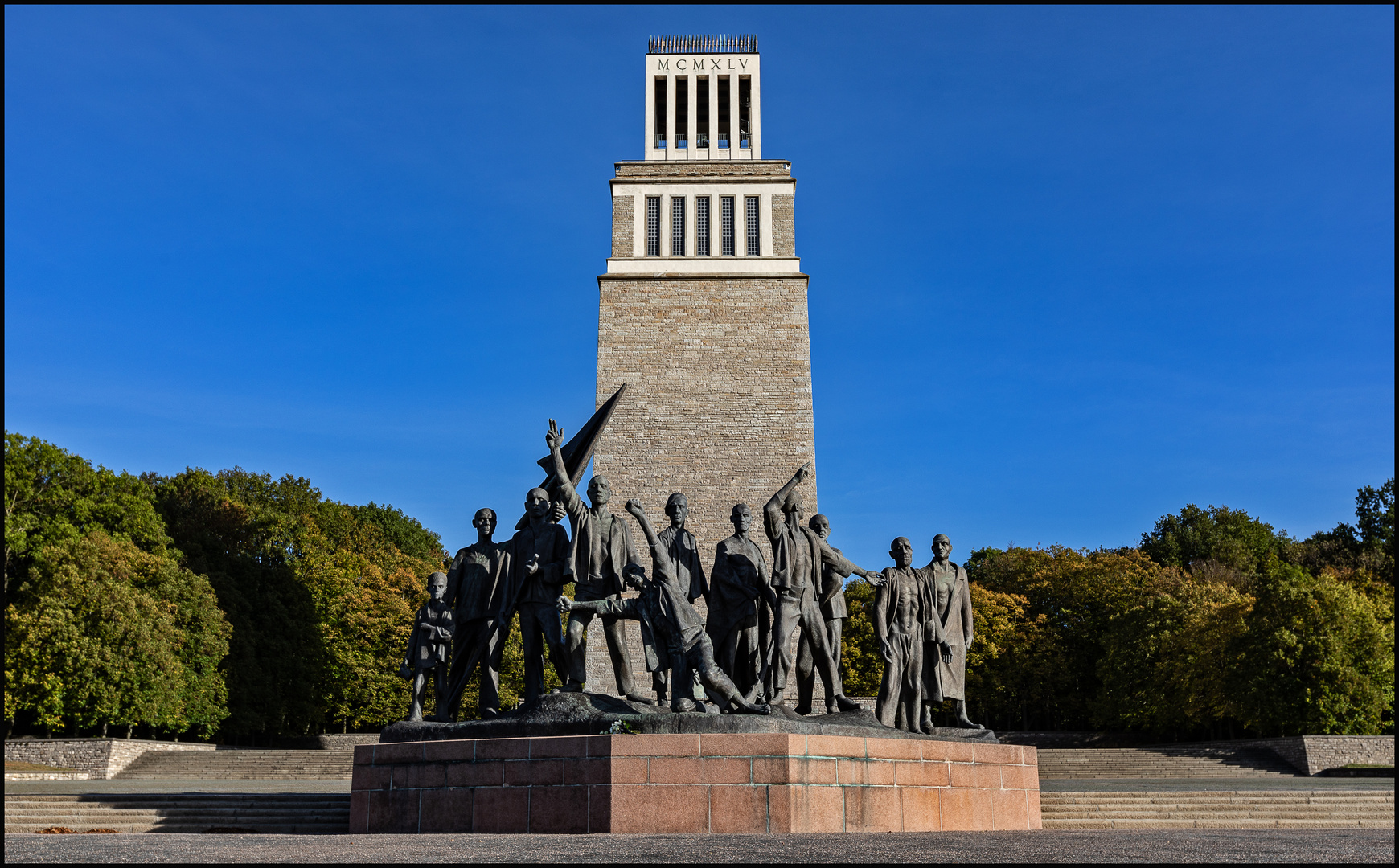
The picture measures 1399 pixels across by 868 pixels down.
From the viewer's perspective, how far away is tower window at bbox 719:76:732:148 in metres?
38.2

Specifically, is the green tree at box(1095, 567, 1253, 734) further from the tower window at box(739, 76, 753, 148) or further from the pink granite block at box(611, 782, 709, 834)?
the pink granite block at box(611, 782, 709, 834)

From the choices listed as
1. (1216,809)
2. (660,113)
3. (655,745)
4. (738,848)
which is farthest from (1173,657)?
(738,848)

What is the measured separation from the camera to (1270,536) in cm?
5428

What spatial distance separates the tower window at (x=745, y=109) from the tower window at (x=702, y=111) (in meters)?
1.16

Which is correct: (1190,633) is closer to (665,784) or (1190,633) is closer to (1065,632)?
(1065,632)

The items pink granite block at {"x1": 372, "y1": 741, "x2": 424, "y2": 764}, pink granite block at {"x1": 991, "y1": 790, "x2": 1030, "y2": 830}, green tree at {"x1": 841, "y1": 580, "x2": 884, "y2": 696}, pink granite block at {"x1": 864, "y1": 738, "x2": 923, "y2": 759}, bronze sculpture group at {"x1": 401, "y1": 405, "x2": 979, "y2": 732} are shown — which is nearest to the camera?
pink granite block at {"x1": 864, "y1": 738, "x2": 923, "y2": 759}

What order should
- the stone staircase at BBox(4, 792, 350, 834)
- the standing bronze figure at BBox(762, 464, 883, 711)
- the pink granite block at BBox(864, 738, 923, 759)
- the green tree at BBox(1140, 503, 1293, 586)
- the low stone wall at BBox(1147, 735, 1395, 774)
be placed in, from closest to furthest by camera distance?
the pink granite block at BBox(864, 738, 923, 759)
the standing bronze figure at BBox(762, 464, 883, 711)
the stone staircase at BBox(4, 792, 350, 834)
the low stone wall at BBox(1147, 735, 1395, 774)
the green tree at BBox(1140, 503, 1293, 586)

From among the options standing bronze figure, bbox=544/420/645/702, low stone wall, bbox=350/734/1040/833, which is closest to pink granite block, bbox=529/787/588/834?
low stone wall, bbox=350/734/1040/833

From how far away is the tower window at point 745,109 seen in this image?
37562 millimetres

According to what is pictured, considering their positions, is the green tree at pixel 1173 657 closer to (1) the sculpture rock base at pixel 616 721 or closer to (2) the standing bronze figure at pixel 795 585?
(2) the standing bronze figure at pixel 795 585

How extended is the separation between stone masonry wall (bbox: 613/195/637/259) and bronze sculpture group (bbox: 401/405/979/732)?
22.5 m

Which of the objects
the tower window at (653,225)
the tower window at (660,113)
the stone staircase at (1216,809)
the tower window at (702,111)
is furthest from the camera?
the tower window at (702,111)

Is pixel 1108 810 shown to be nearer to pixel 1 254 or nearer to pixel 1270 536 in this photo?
pixel 1 254

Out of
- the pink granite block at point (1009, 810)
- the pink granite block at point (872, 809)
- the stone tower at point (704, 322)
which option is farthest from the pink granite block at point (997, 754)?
the stone tower at point (704, 322)
